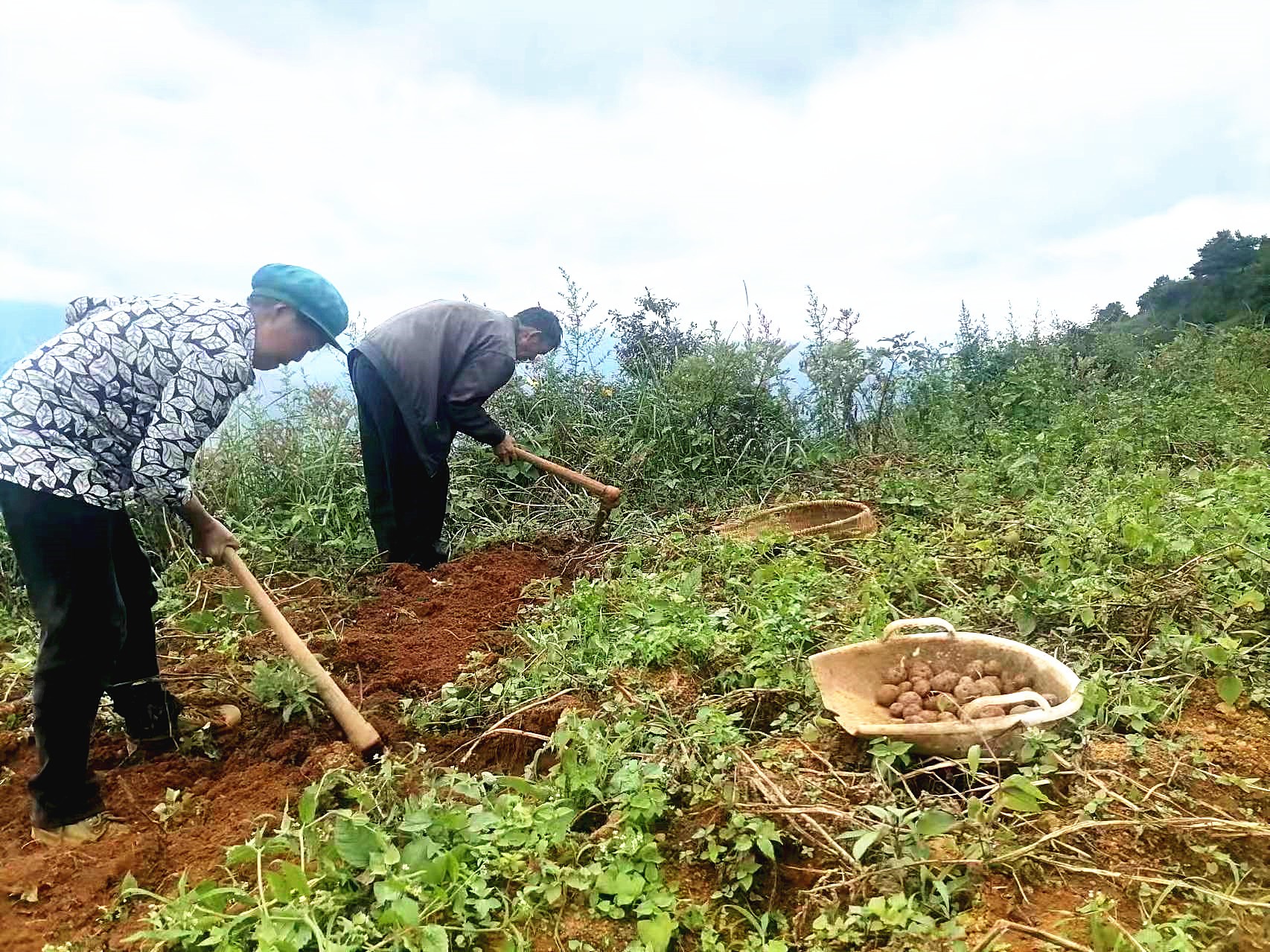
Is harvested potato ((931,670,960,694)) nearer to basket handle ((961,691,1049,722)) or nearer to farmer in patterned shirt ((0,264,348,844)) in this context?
basket handle ((961,691,1049,722))

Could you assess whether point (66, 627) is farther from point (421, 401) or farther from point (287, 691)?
point (421, 401)

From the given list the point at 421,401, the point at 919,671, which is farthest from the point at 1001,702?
the point at 421,401

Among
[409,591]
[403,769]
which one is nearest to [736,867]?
[403,769]

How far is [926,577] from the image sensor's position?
285 centimetres

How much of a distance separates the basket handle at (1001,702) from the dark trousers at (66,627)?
6.70 ft

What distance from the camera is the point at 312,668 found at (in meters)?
2.28

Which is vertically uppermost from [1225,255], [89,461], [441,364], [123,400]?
[1225,255]

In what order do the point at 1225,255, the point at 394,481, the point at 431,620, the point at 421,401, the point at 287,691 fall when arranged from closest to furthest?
the point at 287,691
the point at 431,620
the point at 421,401
the point at 394,481
the point at 1225,255

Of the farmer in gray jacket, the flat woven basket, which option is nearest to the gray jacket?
the farmer in gray jacket

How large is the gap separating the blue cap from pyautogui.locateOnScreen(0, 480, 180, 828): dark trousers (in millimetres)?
718

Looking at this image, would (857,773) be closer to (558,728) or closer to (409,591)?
(558,728)

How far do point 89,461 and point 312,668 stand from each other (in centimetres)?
Result: 77

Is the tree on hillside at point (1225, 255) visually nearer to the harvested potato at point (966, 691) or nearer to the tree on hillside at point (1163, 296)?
the tree on hillside at point (1163, 296)

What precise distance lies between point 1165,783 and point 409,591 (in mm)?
2859
